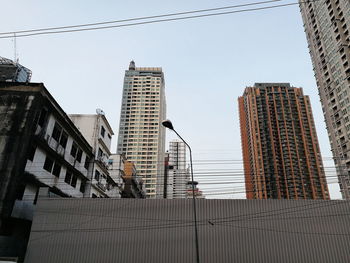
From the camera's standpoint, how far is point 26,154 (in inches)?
850

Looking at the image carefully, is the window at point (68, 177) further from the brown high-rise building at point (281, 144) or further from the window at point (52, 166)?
the brown high-rise building at point (281, 144)

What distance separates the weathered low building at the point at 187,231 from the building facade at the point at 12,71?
1690 centimetres

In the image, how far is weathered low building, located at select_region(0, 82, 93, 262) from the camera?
20.4 m

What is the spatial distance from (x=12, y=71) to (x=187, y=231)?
2757 centimetres

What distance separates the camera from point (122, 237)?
61.4 ft

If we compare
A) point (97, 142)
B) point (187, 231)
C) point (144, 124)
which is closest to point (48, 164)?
point (97, 142)

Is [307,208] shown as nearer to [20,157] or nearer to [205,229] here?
[205,229]

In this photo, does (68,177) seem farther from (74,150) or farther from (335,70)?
(335,70)

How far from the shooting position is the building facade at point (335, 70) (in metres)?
64.9

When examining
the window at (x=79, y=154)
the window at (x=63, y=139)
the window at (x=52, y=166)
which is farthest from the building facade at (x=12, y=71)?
the window at (x=79, y=154)

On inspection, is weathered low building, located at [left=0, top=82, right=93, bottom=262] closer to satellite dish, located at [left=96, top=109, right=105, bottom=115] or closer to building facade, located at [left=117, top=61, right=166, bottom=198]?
satellite dish, located at [left=96, top=109, right=105, bottom=115]

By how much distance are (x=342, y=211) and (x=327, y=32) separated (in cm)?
7477

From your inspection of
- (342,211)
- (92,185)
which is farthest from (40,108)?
(342,211)

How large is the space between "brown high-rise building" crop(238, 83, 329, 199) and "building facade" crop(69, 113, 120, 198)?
7828 centimetres
